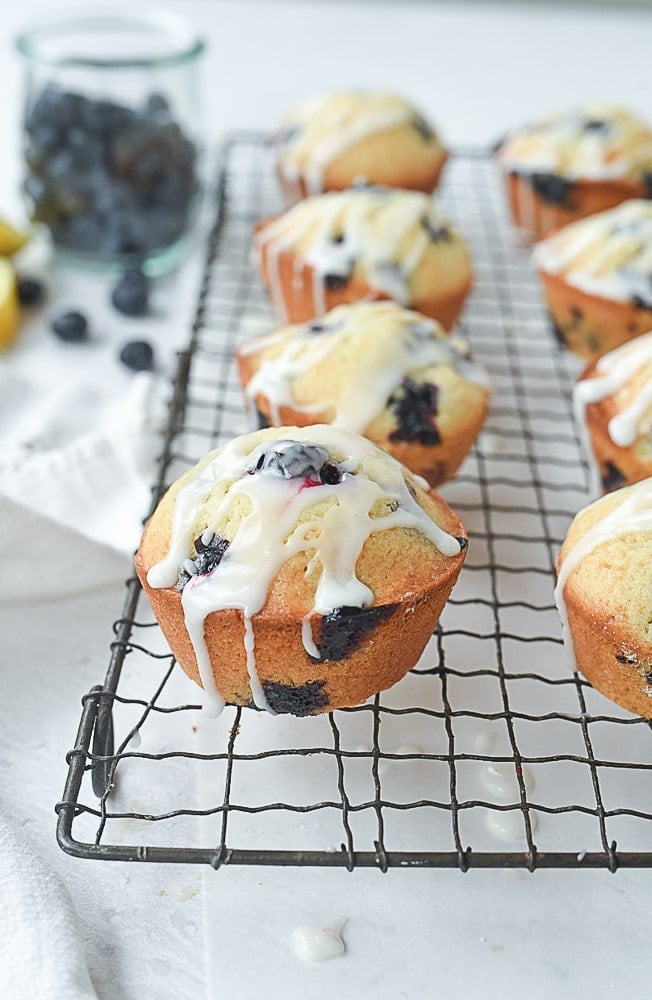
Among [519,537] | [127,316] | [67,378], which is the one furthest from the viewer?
[127,316]

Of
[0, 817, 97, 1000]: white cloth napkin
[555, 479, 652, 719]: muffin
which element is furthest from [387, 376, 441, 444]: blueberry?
[0, 817, 97, 1000]: white cloth napkin

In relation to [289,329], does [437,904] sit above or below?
below

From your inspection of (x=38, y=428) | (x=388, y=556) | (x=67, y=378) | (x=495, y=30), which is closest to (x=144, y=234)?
(x=67, y=378)

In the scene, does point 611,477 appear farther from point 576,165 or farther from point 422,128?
point 422,128

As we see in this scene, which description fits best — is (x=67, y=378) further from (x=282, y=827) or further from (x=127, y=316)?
(x=282, y=827)

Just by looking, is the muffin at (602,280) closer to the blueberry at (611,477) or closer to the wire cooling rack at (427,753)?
the wire cooling rack at (427,753)

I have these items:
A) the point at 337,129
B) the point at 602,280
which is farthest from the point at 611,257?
the point at 337,129

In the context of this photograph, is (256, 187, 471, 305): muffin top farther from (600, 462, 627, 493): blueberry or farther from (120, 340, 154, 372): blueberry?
(600, 462, 627, 493): blueberry
